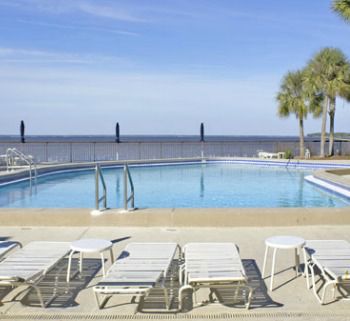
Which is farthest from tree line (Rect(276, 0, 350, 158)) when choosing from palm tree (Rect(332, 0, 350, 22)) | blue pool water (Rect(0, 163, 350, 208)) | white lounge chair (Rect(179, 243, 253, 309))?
white lounge chair (Rect(179, 243, 253, 309))

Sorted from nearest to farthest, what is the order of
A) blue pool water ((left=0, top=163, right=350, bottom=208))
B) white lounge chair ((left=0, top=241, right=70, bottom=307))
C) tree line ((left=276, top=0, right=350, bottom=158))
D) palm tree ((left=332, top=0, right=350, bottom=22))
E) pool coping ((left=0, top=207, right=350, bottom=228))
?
white lounge chair ((left=0, top=241, right=70, bottom=307)), pool coping ((left=0, top=207, right=350, bottom=228)), blue pool water ((left=0, top=163, right=350, bottom=208)), palm tree ((left=332, top=0, right=350, bottom=22)), tree line ((left=276, top=0, right=350, bottom=158))

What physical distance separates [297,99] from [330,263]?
1842cm

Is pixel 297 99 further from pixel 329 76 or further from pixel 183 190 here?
pixel 183 190

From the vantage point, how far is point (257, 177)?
52.3 feet

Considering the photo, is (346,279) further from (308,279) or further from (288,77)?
(288,77)

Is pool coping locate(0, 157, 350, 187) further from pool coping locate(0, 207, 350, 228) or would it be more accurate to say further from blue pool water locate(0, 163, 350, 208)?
pool coping locate(0, 207, 350, 228)

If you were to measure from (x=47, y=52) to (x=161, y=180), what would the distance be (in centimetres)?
853

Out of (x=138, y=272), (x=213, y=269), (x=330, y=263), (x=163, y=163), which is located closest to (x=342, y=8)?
(x=330, y=263)

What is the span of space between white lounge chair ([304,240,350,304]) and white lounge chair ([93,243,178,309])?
1239 mm

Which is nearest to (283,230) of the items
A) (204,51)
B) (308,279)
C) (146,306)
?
(308,279)

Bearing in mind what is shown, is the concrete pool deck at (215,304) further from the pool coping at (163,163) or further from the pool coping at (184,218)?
the pool coping at (163,163)

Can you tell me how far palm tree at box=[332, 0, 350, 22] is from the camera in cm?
1105

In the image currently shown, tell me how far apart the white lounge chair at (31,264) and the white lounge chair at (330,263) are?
2205 mm

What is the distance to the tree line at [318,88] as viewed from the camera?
1967 cm
